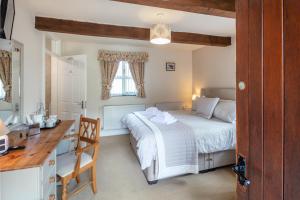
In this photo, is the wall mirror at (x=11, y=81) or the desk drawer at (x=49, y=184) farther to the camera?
the wall mirror at (x=11, y=81)

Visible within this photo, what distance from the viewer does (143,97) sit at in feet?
15.9

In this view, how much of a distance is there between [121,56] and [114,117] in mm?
1646

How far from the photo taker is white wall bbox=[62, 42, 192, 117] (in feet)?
14.5

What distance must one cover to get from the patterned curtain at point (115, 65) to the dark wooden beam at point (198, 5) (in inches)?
105

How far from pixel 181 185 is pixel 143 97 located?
9.57 feet

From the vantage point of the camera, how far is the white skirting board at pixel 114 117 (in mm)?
4457

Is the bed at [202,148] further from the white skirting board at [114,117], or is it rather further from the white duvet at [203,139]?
the white skirting board at [114,117]

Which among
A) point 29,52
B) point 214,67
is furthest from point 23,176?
point 214,67

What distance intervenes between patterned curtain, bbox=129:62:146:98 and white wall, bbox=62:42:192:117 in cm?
16

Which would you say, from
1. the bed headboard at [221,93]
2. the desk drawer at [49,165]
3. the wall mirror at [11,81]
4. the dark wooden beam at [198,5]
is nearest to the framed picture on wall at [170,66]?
the bed headboard at [221,93]

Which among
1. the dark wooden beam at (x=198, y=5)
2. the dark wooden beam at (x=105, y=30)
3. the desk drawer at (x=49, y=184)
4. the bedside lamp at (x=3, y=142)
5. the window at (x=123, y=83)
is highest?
the dark wooden beam at (x=105, y=30)

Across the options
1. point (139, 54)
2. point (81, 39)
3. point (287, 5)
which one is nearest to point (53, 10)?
point (81, 39)

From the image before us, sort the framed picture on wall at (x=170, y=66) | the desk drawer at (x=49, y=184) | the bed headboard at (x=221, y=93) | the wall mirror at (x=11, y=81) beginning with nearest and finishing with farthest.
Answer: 1. the desk drawer at (x=49, y=184)
2. the wall mirror at (x=11, y=81)
3. the bed headboard at (x=221, y=93)
4. the framed picture on wall at (x=170, y=66)

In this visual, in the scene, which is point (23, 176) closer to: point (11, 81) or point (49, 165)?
point (49, 165)
